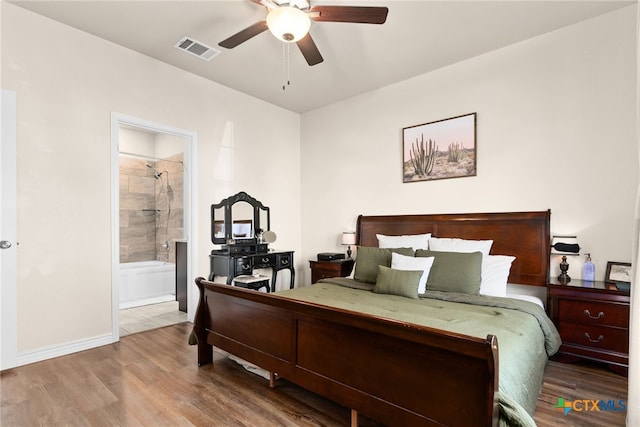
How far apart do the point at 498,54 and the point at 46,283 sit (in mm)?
4994

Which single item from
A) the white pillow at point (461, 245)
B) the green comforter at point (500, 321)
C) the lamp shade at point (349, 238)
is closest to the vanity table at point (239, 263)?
the lamp shade at point (349, 238)

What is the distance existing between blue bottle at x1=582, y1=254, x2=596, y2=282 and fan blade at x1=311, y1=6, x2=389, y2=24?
276 centimetres

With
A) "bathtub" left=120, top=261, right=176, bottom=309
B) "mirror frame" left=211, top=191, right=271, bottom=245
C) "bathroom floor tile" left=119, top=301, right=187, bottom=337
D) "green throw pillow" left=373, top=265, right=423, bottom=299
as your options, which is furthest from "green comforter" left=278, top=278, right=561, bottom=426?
"bathtub" left=120, top=261, right=176, bottom=309

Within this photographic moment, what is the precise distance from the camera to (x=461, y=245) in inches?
130

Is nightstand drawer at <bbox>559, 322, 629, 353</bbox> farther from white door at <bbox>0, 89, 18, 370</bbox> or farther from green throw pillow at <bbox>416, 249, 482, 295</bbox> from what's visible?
white door at <bbox>0, 89, 18, 370</bbox>

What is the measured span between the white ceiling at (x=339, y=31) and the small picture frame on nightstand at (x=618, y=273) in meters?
2.24

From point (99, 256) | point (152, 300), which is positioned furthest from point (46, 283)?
point (152, 300)

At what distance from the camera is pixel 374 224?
442 cm

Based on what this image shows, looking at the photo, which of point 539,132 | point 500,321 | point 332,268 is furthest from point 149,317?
point 539,132

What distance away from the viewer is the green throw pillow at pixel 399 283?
2797 millimetres

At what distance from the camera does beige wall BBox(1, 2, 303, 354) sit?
2.88 meters

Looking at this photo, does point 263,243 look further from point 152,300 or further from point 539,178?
point 539,178

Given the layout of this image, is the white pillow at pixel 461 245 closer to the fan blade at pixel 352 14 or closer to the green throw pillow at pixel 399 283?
the green throw pillow at pixel 399 283

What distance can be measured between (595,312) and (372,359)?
2.21 m
